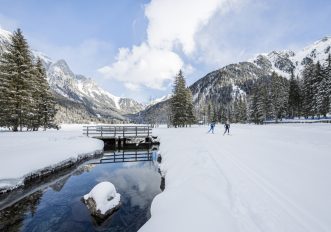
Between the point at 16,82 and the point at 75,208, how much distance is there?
1137 inches

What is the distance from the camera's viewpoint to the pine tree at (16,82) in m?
A: 31.1

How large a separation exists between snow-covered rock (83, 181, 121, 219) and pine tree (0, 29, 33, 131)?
27.1m

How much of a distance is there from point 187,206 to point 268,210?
2.52 m

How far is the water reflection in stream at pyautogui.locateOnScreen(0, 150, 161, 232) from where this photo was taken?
9.23 metres

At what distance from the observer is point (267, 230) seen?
18.6ft

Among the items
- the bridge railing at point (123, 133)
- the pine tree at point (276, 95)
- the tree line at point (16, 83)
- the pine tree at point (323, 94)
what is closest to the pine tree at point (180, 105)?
the bridge railing at point (123, 133)

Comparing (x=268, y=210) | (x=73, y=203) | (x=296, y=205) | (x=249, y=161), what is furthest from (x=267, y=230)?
(x=73, y=203)

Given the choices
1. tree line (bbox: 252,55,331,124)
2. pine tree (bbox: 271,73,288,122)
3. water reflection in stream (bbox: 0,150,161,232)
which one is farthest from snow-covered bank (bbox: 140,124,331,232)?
pine tree (bbox: 271,73,288,122)

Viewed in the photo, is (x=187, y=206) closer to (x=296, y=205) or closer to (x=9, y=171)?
(x=296, y=205)

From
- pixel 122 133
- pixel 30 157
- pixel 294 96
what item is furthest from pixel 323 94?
pixel 30 157

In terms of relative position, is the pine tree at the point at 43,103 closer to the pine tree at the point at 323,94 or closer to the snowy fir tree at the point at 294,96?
the pine tree at the point at 323,94

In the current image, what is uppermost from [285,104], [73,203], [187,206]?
[285,104]

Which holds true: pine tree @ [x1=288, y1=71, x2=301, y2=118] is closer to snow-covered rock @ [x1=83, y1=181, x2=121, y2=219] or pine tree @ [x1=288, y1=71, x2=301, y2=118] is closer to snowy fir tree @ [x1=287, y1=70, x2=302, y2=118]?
snowy fir tree @ [x1=287, y1=70, x2=302, y2=118]

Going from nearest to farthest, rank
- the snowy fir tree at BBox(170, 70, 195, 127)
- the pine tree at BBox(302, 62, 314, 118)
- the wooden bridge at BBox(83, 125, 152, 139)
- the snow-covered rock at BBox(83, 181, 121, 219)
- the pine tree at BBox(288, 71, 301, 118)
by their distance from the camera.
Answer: the snow-covered rock at BBox(83, 181, 121, 219) < the wooden bridge at BBox(83, 125, 152, 139) < the snowy fir tree at BBox(170, 70, 195, 127) < the pine tree at BBox(302, 62, 314, 118) < the pine tree at BBox(288, 71, 301, 118)
